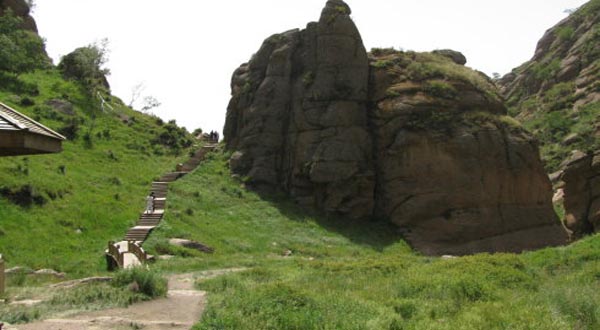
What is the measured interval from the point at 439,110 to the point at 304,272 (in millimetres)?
25445

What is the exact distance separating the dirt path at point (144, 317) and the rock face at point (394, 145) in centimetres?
2722

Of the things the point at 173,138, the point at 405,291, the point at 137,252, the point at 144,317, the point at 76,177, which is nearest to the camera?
the point at 144,317

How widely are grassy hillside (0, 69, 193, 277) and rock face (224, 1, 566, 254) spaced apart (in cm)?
949

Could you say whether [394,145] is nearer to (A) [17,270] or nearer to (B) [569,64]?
(A) [17,270]

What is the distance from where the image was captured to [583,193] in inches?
1543

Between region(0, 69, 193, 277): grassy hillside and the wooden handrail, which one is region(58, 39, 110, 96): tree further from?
the wooden handrail

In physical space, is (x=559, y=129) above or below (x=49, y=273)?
above

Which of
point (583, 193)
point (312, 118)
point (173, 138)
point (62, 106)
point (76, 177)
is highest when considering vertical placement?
point (62, 106)

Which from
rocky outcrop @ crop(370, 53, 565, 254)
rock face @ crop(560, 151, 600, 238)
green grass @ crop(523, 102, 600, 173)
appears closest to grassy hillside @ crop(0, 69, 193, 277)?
rocky outcrop @ crop(370, 53, 565, 254)

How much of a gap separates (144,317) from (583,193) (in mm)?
34092

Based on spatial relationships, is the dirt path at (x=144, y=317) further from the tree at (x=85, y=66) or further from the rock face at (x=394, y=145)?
the tree at (x=85, y=66)

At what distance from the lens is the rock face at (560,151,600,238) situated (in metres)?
38.3

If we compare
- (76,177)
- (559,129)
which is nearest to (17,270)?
(76,177)

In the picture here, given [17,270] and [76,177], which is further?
[76,177]
